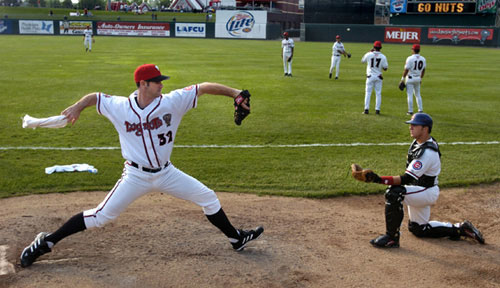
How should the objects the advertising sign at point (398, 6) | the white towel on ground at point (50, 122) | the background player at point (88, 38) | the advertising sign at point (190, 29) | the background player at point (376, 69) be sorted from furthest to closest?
the advertising sign at point (190, 29)
the advertising sign at point (398, 6)
the background player at point (88, 38)
the background player at point (376, 69)
the white towel on ground at point (50, 122)

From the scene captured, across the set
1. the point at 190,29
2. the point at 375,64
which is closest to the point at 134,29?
the point at 190,29

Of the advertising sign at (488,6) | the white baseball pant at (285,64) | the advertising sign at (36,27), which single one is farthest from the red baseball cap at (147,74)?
the advertising sign at (36,27)

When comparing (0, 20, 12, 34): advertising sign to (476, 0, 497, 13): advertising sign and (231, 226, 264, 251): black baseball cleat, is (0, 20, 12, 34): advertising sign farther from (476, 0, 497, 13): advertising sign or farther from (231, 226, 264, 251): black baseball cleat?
(231, 226, 264, 251): black baseball cleat

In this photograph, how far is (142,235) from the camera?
19.1ft

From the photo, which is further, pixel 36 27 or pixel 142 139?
pixel 36 27

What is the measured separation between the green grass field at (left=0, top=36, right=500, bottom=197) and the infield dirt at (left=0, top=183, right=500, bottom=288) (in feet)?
3.00

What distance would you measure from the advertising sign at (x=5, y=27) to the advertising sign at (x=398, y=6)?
1699 inches

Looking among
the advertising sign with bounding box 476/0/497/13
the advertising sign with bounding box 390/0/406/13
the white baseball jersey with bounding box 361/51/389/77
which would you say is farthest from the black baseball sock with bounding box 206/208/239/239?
the advertising sign with bounding box 390/0/406/13

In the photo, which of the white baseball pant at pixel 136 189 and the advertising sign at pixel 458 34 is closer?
the white baseball pant at pixel 136 189

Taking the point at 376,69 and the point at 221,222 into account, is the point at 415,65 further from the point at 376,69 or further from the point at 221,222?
the point at 221,222

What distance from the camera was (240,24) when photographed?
56781mm

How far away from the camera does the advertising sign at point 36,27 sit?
55.7 meters

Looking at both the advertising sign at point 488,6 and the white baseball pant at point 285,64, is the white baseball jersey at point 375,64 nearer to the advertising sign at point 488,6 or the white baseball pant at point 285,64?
the white baseball pant at point 285,64

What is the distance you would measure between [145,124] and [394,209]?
306 cm
